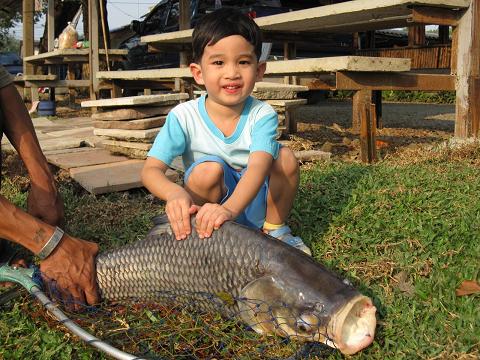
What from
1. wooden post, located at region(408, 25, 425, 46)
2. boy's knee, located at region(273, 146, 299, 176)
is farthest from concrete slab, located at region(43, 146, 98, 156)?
wooden post, located at region(408, 25, 425, 46)

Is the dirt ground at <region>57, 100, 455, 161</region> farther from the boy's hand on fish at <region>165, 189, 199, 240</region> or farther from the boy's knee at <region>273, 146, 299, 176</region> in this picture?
the boy's hand on fish at <region>165, 189, 199, 240</region>

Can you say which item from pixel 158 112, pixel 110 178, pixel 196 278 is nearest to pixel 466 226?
pixel 196 278

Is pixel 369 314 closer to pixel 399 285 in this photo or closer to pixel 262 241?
pixel 262 241

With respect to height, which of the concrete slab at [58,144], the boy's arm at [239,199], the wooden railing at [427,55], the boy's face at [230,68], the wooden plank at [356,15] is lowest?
the concrete slab at [58,144]

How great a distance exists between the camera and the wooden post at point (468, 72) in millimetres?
5664

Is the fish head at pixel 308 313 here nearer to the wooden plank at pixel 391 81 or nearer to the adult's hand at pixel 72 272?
the adult's hand at pixel 72 272

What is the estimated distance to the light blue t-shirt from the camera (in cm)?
306

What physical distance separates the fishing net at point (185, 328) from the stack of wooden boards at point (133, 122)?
10.5 ft

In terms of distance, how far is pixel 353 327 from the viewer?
211 cm

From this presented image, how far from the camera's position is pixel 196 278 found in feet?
8.12

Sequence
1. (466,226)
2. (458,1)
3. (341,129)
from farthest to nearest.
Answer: (341,129) < (458,1) < (466,226)

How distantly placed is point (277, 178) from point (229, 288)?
34.9 inches

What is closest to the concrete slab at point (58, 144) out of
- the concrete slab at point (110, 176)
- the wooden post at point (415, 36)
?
the concrete slab at point (110, 176)

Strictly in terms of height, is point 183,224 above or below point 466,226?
above
